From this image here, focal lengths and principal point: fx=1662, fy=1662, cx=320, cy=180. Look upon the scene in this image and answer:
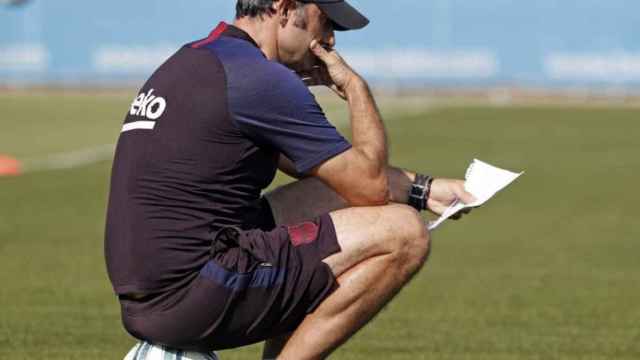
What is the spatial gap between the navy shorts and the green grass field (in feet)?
6.14

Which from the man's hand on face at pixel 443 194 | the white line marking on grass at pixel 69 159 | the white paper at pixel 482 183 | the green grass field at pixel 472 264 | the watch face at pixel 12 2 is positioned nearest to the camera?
the white paper at pixel 482 183

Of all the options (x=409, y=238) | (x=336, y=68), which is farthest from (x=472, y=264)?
(x=409, y=238)

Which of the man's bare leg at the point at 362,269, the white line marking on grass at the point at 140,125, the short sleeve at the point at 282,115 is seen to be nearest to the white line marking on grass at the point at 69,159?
the white line marking on grass at the point at 140,125

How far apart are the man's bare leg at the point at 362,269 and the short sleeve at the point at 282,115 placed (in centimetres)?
27

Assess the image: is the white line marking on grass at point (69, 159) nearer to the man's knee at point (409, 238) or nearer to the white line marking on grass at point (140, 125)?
the white line marking on grass at point (140, 125)

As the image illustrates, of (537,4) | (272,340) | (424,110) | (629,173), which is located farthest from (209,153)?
(537,4)

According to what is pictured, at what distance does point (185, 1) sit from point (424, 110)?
6.69 m

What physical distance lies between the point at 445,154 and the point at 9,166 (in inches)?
218

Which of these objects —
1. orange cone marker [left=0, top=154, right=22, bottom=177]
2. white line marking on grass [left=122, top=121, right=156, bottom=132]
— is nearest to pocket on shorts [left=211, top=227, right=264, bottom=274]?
white line marking on grass [left=122, top=121, right=156, bottom=132]

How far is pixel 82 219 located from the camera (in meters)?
13.9

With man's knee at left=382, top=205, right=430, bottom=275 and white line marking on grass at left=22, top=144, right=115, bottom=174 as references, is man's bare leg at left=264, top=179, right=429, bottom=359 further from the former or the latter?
white line marking on grass at left=22, top=144, right=115, bottom=174

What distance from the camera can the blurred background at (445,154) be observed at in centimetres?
839

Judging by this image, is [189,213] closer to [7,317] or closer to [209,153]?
[209,153]

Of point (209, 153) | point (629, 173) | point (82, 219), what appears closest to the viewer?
point (209, 153)
